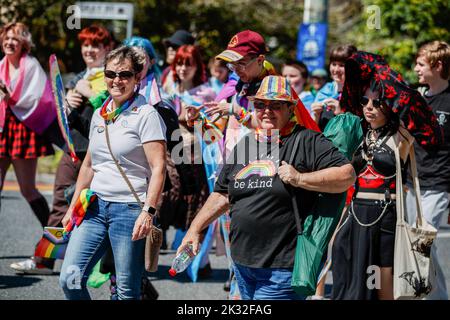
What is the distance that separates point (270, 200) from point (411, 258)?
1.38 meters

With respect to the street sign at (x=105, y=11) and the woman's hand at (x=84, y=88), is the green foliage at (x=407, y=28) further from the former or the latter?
the woman's hand at (x=84, y=88)

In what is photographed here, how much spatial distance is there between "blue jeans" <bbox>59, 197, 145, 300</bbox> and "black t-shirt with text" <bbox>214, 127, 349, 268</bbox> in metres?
0.75

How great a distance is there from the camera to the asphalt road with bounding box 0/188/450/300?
22.2 feet

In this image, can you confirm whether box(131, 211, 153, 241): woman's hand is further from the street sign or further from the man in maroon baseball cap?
the street sign

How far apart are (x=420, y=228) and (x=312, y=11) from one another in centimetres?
895

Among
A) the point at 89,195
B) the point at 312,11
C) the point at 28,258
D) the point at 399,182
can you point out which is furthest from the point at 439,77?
the point at 312,11

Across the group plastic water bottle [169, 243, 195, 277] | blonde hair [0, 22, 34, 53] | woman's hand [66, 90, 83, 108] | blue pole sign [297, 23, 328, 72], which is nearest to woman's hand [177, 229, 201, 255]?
plastic water bottle [169, 243, 195, 277]

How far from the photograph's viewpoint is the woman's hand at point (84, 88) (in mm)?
6314

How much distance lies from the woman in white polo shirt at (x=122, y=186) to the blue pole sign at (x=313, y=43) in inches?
360

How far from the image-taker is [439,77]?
6.37 m

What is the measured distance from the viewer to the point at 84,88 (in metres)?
6.34

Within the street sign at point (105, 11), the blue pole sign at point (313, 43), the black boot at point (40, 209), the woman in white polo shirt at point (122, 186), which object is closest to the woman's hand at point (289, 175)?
the woman in white polo shirt at point (122, 186)

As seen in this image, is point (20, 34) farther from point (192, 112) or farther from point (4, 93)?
point (192, 112)

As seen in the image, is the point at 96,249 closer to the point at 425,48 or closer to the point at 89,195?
the point at 89,195
